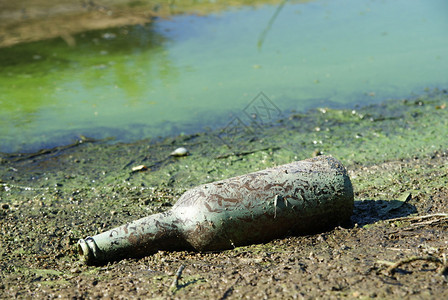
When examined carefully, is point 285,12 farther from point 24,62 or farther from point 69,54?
point 24,62

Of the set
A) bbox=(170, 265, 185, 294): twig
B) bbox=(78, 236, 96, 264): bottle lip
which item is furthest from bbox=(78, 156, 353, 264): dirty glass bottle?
bbox=(170, 265, 185, 294): twig

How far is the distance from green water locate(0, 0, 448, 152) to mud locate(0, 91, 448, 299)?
445 mm

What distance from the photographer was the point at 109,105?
562cm

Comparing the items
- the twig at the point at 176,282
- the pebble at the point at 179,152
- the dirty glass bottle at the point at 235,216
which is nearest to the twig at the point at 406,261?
the dirty glass bottle at the point at 235,216

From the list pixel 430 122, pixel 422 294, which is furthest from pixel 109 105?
pixel 422 294

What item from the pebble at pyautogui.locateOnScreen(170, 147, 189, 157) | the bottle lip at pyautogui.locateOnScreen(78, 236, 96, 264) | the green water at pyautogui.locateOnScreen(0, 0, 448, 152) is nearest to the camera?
the bottle lip at pyautogui.locateOnScreen(78, 236, 96, 264)

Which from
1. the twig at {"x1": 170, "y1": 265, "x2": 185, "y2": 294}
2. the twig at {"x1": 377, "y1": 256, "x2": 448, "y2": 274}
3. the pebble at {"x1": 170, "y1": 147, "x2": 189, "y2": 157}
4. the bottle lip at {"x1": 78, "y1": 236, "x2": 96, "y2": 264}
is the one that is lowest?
the pebble at {"x1": 170, "y1": 147, "x2": 189, "y2": 157}

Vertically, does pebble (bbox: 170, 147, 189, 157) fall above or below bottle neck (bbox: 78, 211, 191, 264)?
below

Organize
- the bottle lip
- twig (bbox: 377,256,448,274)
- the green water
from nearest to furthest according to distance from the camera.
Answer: twig (bbox: 377,256,448,274), the bottle lip, the green water

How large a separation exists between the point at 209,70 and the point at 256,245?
374 centimetres

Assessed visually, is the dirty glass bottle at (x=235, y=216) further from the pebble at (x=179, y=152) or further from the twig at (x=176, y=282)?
the pebble at (x=179, y=152)

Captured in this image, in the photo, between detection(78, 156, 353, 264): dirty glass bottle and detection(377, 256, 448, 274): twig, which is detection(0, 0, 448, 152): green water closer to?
detection(78, 156, 353, 264): dirty glass bottle

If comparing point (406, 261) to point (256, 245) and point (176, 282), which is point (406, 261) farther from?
point (176, 282)

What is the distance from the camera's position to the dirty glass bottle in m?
2.89
